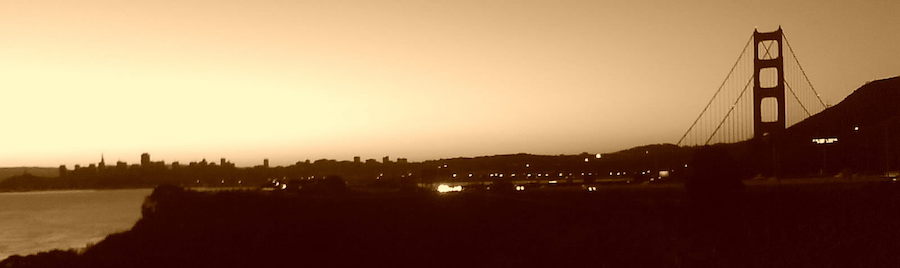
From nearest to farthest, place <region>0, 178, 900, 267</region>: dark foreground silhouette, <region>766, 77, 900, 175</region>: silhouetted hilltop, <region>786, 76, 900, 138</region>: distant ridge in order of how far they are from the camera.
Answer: <region>0, 178, 900, 267</region>: dark foreground silhouette, <region>766, 77, 900, 175</region>: silhouetted hilltop, <region>786, 76, 900, 138</region>: distant ridge

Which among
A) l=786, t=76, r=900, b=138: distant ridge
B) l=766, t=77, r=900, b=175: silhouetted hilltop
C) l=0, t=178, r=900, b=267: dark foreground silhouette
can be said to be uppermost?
l=786, t=76, r=900, b=138: distant ridge

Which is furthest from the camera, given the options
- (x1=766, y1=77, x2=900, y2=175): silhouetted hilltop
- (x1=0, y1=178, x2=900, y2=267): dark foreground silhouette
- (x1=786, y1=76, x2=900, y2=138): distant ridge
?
(x1=786, y1=76, x2=900, y2=138): distant ridge

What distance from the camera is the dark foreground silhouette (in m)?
29.8

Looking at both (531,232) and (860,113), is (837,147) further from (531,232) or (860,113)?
(531,232)

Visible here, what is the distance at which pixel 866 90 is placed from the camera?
114125 millimetres

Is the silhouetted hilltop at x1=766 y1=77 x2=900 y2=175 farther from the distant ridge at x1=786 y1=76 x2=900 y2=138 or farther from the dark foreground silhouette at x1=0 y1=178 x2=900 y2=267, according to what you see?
the dark foreground silhouette at x1=0 y1=178 x2=900 y2=267

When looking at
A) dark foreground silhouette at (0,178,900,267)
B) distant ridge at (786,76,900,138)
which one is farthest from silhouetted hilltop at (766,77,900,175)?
dark foreground silhouette at (0,178,900,267)

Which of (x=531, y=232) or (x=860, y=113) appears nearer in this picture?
(x=531, y=232)

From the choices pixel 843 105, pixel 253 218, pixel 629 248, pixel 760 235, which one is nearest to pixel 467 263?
pixel 629 248

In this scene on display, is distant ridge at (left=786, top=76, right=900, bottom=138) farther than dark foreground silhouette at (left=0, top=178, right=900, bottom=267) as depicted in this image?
Yes

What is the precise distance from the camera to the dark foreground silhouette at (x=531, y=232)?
29766 millimetres

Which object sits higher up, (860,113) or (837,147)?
(860,113)

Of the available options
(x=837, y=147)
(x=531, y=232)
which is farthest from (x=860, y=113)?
(x=531, y=232)

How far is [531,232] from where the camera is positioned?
37.5m
